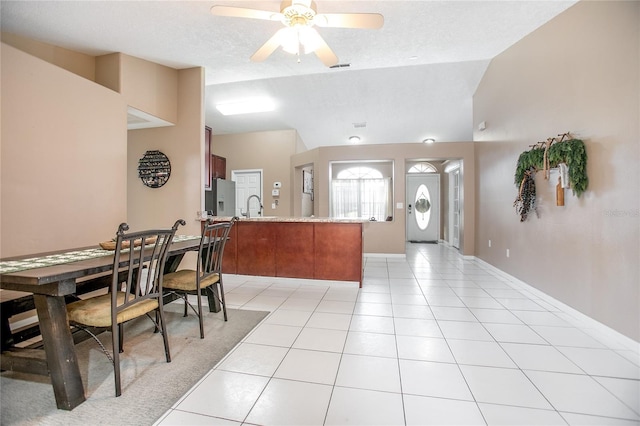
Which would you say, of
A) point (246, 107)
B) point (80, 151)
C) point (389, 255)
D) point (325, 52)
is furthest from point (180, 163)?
point (389, 255)

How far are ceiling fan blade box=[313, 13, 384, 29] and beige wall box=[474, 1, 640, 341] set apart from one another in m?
1.98

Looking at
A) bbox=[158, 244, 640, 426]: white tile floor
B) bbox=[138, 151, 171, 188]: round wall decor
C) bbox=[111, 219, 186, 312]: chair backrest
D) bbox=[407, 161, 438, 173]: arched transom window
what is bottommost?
bbox=[158, 244, 640, 426]: white tile floor

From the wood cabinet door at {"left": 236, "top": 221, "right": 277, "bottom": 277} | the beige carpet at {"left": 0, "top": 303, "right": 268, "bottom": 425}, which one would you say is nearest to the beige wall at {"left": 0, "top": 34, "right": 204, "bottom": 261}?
the wood cabinet door at {"left": 236, "top": 221, "right": 277, "bottom": 277}

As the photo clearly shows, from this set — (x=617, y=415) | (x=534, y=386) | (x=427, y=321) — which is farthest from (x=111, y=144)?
(x=617, y=415)

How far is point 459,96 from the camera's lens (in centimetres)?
568

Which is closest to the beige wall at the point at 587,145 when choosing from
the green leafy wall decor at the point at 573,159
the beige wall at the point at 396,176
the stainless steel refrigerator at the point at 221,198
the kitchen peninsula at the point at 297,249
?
the green leafy wall decor at the point at 573,159

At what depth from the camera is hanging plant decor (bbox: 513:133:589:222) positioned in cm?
254

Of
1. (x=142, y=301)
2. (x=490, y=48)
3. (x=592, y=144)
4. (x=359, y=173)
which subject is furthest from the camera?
(x=359, y=173)

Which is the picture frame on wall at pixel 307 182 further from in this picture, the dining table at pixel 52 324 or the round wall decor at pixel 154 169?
the dining table at pixel 52 324

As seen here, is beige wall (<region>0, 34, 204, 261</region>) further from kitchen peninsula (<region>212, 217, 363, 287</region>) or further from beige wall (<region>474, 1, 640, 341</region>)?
beige wall (<region>474, 1, 640, 341</region>)

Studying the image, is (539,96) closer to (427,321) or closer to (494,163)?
(494,163)

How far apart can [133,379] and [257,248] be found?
2425mm

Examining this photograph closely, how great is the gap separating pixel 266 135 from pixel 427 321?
5908 mm

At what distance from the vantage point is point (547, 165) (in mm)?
2945
